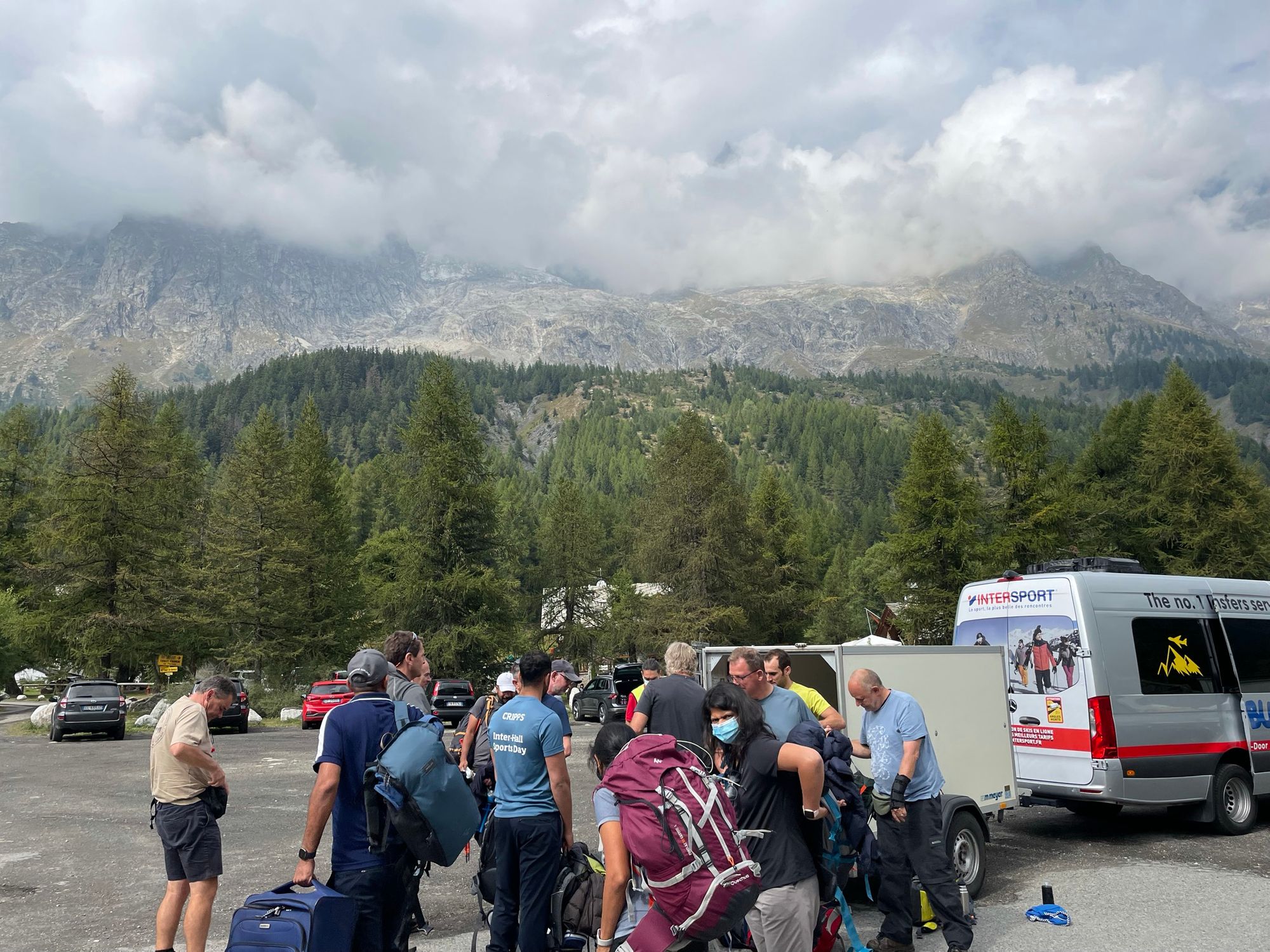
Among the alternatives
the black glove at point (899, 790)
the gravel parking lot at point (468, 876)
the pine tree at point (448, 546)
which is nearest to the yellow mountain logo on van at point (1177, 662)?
the gravel parking lot at point (468, 876)

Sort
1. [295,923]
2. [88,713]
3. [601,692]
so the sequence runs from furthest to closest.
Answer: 1. [601,692]
2. [88,713]
3. [295,923]

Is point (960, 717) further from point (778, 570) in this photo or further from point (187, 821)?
point (778, 570)

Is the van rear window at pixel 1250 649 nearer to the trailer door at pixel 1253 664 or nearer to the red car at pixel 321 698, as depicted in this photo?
the trailer door at pixel 1253 664

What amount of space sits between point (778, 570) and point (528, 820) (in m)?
46.0

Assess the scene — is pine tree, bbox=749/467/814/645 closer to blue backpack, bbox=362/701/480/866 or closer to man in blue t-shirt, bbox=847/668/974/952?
man in blue t-shirt, bbox=847/668/974/952

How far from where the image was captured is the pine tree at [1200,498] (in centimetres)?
3831

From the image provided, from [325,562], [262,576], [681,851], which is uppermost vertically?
[325,562]

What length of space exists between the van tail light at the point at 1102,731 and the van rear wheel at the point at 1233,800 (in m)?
1.96

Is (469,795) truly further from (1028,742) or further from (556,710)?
(1028,742)

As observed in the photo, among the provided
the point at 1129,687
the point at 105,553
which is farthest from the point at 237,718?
the point at 1129,687

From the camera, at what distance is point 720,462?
154 ft

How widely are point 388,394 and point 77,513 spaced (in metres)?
144

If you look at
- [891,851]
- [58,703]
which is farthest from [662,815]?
[58,703]

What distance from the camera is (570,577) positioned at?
62.1 m
